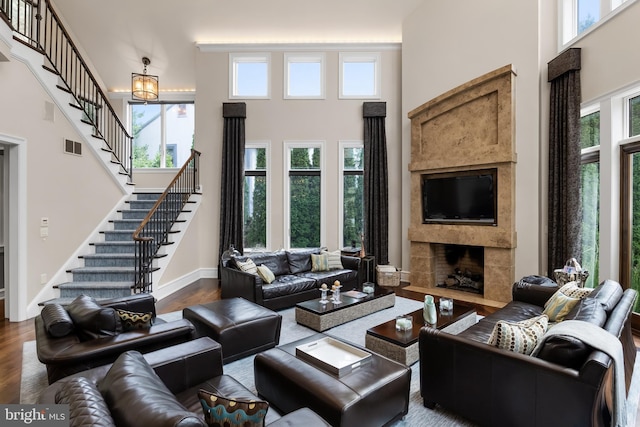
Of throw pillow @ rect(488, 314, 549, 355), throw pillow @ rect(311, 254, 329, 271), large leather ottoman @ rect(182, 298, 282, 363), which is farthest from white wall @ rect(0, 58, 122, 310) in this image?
throw pillow @ rect(488, 314, 549, 355)

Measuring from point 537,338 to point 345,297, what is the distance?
2538 millimetres

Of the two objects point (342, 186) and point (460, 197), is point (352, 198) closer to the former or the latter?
point (342, 186)

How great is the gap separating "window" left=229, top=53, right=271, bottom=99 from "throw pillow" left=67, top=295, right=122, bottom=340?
567 cm

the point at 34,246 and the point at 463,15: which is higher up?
the point at 463,15

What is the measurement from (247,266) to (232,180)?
2757mm

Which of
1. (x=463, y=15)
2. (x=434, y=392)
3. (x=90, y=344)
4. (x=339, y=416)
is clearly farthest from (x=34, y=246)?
(x=463, y=15)

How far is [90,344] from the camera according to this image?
Result: 2.47 m

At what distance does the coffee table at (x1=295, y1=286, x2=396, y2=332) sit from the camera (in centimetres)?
391

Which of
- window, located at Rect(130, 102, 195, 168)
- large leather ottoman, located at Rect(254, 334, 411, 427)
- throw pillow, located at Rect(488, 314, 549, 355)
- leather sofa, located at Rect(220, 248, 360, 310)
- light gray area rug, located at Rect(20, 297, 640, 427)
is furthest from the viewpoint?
window, located at Rect(130, 102, 195, 168)

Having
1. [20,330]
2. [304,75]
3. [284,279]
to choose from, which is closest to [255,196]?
[284,279]

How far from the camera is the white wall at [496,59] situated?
4785 mm

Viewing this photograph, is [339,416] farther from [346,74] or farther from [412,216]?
[346,74]

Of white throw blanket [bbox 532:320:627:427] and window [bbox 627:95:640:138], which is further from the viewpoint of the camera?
window [bbox 627:95:640:138]

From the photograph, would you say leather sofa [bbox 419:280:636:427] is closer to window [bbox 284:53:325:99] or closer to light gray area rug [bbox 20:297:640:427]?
light gray area rug [bbox 20:297:640:427]
